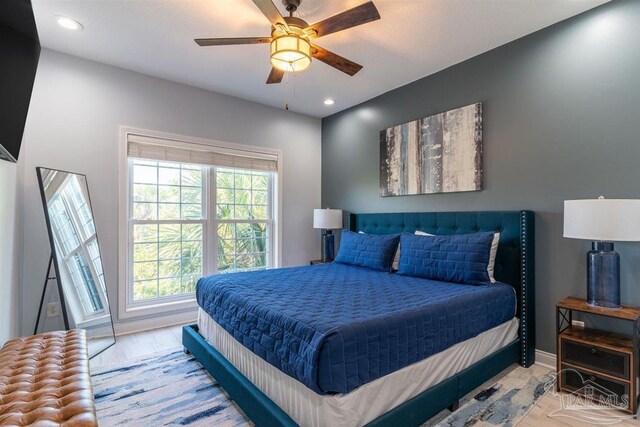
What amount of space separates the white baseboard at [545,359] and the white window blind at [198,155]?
3609mm

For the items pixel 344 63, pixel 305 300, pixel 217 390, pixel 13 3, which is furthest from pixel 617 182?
pixel 13 3

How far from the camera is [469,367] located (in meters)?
2.10

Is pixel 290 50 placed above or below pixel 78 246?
above

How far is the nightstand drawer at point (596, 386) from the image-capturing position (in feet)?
6.53

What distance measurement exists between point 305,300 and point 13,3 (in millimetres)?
2162

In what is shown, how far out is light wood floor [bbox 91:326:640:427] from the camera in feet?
6.22

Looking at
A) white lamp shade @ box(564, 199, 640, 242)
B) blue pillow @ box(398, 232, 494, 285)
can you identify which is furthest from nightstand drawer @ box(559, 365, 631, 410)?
white lamp shade @ box(564, 199, 640, 242)

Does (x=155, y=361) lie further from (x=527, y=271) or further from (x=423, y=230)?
(x=527, y=271)

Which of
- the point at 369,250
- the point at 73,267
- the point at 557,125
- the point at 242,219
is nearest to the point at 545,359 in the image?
the point at 369,250

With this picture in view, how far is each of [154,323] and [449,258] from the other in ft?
10.7

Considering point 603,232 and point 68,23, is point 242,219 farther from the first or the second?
point 603,232

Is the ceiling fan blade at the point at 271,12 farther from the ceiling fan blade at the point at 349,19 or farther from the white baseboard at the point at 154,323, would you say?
the white baseboard at the point at 154,323

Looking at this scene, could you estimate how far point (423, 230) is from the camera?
3436 mm

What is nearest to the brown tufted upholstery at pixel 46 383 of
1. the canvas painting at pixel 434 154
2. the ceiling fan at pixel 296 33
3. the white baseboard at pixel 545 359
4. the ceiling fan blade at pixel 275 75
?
the ceiling fan at pixel 296 33
